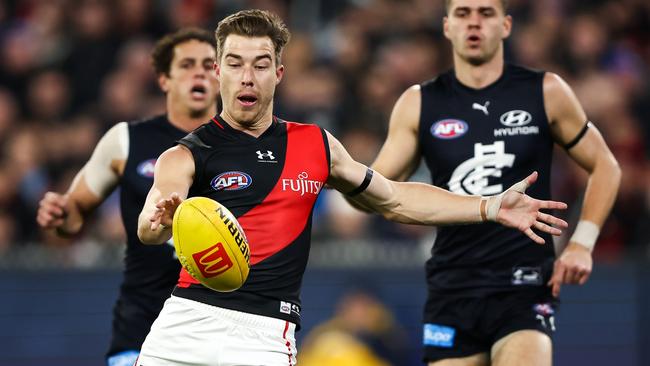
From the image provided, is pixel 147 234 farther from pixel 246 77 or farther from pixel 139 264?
pixel 139 264

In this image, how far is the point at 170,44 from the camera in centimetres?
733

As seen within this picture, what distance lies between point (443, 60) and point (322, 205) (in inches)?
83.4

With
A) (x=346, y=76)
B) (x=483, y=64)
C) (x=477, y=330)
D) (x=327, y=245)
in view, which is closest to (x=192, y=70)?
(x=483, y=64)

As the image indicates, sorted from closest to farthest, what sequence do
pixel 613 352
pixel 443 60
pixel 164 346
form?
1. pixel 164 346
2. pixel 613 352
3. pixel 443 60

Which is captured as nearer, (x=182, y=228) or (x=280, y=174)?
(x=182, y=228)

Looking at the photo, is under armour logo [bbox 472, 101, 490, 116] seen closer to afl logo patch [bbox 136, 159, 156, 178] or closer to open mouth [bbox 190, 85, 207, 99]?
open mouth [bbox 190, 85, 207, 99]

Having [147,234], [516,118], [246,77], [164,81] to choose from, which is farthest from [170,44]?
[147,234]

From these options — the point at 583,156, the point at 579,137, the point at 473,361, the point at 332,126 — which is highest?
the point at 332,126

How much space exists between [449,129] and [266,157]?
5.65ft

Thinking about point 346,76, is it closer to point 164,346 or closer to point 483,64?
point 483,64

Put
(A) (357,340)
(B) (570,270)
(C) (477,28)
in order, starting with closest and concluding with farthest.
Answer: (B) (570,270), (C) (477,28), (A) (357,340)

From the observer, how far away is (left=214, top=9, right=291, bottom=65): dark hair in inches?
219

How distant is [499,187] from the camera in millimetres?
6738

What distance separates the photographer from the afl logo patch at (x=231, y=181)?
5.38m
